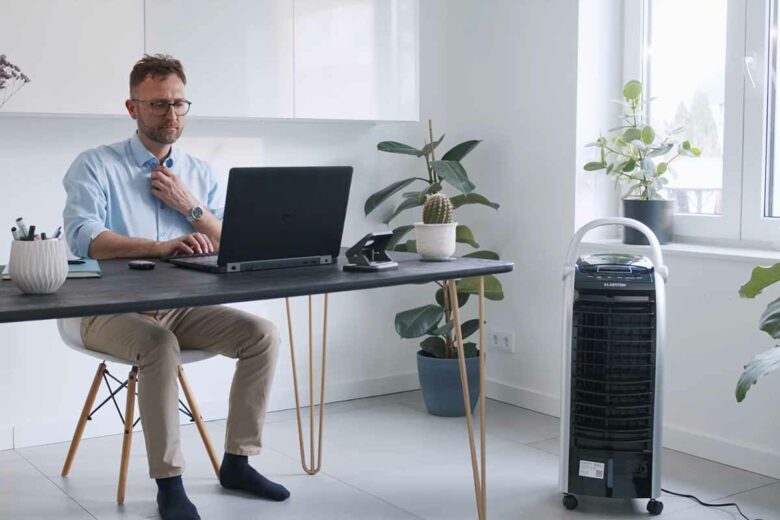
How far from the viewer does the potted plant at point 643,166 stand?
3670mm

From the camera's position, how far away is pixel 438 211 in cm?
271

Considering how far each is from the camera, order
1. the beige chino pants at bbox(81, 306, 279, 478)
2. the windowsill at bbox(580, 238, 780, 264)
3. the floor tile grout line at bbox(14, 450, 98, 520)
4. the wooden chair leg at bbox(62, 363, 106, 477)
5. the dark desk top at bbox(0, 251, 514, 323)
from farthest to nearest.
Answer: the windowsill at bbox(580, 238, 780, 264)
the wooden chair leg at bbox(62, 363, 106, 477)
the floor tile grout line at bbox(14, 450, 98, 520)
the beige chino pants at bbox(81, 306, 279, 478)
the dark desk top at bbox(0, 251, 514, 323)

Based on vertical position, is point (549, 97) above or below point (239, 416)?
above

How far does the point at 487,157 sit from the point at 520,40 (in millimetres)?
544

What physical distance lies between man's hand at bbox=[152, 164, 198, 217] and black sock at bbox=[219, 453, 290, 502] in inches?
32.0

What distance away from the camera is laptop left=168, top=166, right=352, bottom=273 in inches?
93.1

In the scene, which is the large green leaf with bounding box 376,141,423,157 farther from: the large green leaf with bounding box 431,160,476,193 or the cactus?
the cactus

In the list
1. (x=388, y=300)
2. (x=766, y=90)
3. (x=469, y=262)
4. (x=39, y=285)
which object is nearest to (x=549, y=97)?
(x=766, y=90)

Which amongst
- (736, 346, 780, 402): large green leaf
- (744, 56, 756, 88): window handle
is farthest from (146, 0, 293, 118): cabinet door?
(736, 346, 780, 402): large green leaf

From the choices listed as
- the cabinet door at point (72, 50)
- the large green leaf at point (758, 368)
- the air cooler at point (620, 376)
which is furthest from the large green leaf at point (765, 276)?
the cabinet door at point (72, 50)

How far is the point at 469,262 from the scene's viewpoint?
2.74 meters

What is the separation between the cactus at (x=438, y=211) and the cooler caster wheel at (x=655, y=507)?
1070mm

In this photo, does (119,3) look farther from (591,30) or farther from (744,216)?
(744,216)

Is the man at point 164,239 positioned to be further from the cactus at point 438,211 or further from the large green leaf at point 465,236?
the large green leaf at point 465,236
